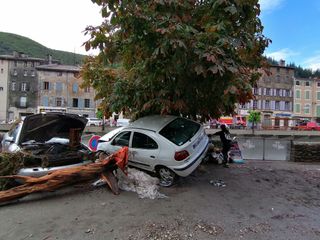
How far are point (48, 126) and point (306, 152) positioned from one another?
10118mm

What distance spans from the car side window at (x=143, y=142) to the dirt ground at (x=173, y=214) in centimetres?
106

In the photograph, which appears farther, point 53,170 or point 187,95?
point 187,95

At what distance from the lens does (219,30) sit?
5488 mm

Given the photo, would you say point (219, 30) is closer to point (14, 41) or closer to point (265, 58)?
point (265, 58)

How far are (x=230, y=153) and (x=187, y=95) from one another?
14.0 ft

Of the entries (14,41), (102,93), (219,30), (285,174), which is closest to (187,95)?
Result: (219,30)

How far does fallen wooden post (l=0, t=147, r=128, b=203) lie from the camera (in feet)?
18.0

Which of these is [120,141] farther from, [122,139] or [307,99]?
[307,99]

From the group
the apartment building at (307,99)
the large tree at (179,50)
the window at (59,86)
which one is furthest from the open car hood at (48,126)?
the apartment building at (307,99)

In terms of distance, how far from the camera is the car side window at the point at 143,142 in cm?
672

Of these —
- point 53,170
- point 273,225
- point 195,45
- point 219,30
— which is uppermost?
point 219,30

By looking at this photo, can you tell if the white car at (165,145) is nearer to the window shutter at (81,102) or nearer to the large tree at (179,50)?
the large tree at (179,50)

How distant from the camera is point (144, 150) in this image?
269 inches

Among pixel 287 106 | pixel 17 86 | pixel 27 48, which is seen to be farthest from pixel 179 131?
pixel 27 48
